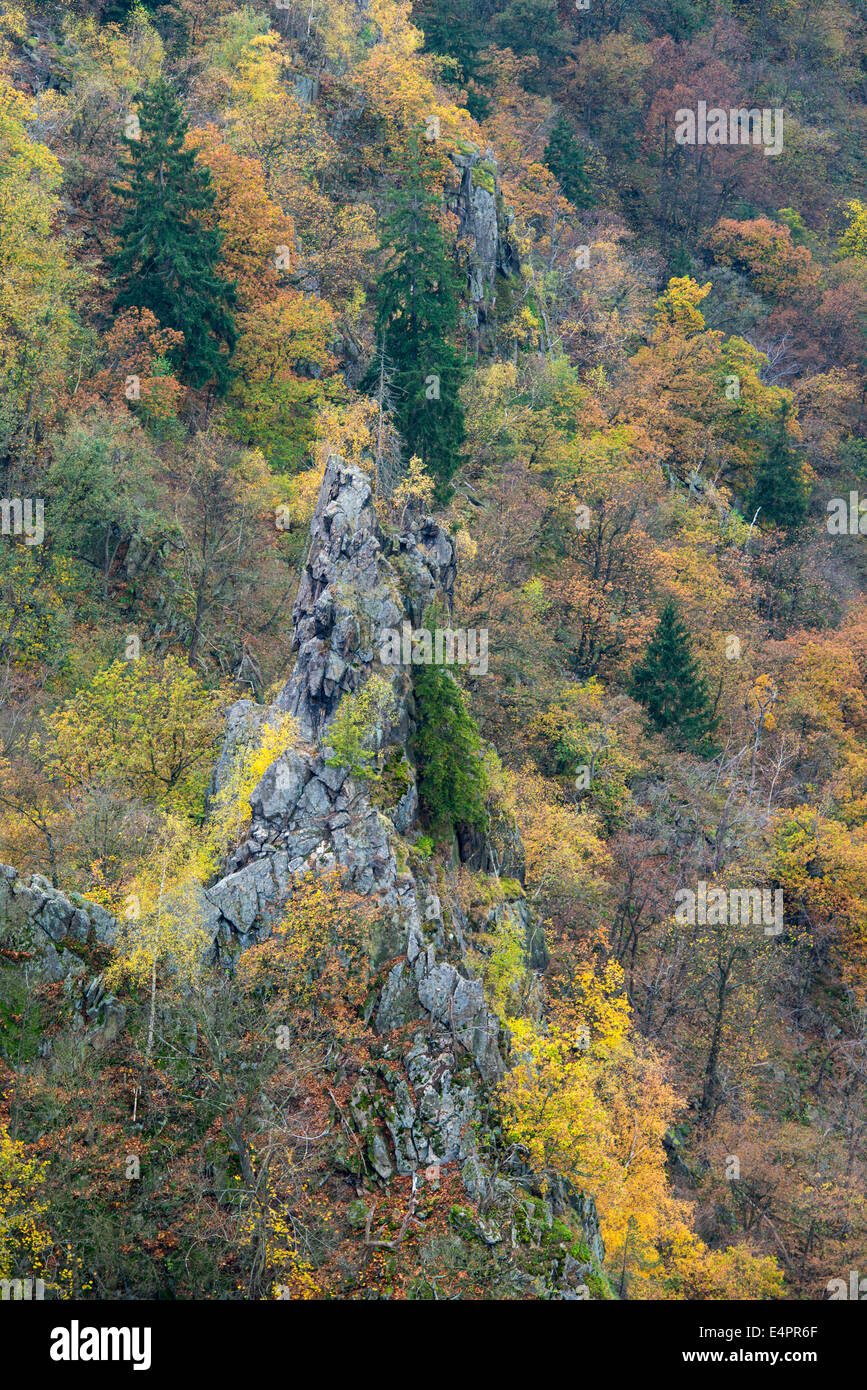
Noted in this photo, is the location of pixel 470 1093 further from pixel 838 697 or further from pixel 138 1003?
pixel 838 697

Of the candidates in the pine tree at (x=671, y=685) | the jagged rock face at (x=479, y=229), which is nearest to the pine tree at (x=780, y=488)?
the jagged rock face at (x=479, y=229)

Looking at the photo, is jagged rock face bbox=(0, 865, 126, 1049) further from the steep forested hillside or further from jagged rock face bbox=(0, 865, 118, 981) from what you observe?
the steep forested hillside

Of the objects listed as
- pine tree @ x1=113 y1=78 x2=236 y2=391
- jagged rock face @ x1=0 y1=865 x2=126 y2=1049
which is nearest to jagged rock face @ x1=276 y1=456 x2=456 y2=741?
jagged rock face @ x1=0 y1=865 x2=126 y2=1049

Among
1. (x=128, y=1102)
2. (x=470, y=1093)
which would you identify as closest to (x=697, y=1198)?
(x=470, y=1093)

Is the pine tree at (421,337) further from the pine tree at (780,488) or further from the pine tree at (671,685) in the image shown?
the pine tree at (780,488)

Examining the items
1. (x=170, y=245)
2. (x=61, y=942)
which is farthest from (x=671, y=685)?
(x=61, y=942)

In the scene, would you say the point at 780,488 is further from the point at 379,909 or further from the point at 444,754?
the point at 379,909
